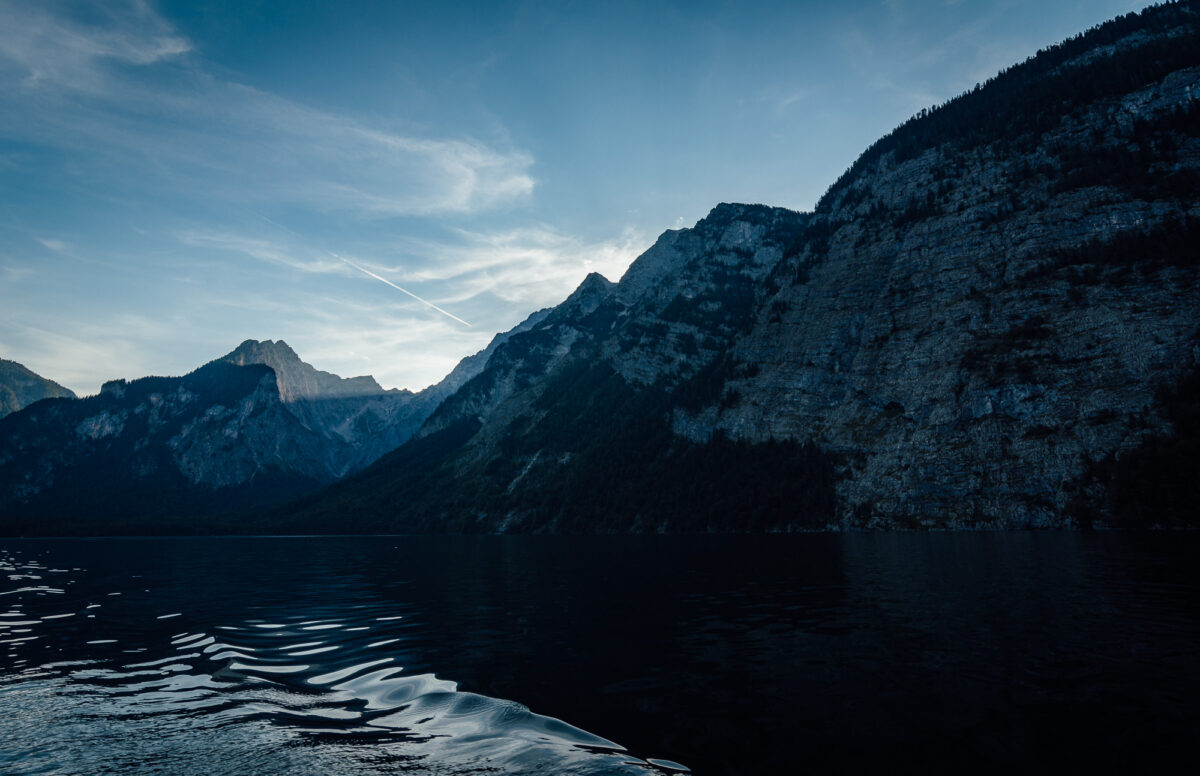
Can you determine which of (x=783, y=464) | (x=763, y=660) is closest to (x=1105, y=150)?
(x=783, y=464)

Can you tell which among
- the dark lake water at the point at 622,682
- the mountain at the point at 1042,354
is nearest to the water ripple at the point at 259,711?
the dark lake water at the point at 622,682

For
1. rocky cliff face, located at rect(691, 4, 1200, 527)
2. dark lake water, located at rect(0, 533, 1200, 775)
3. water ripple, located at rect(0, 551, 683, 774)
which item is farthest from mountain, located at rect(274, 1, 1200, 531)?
water ripple, located at rect(0, 551, 683, 774)

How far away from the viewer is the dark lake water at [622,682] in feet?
40.7

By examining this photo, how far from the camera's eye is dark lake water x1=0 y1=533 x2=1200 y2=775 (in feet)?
40.7

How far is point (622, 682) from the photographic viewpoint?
62.2 feet

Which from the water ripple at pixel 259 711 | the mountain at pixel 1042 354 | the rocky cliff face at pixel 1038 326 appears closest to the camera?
the water ripple at pixel 259 711

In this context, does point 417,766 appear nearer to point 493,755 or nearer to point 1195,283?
point 493,755

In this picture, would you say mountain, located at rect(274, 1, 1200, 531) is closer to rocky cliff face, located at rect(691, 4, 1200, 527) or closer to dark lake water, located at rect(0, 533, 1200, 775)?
rocky cliff face, located at rect(691, 4, 1200, 527)

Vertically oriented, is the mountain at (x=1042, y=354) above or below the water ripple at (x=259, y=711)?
above

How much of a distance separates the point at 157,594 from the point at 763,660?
4897 centimetres

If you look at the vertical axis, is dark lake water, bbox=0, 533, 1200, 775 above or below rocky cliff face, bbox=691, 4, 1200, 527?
below

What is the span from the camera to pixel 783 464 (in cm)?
19725

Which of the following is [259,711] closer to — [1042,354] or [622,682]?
[622,682]

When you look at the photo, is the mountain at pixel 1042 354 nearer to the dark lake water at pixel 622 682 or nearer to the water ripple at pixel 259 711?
the dark lake water at pixel 622 682
